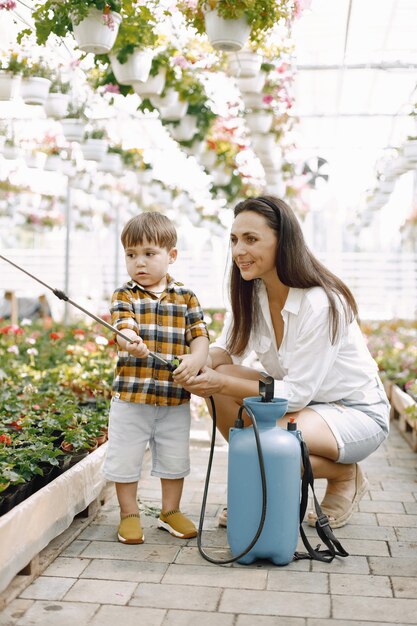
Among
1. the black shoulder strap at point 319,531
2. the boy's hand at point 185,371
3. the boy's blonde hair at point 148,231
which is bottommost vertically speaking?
the black shoulder strap at point 319,531

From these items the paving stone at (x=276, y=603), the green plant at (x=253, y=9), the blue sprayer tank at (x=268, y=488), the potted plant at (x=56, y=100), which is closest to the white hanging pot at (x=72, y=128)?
the potted plant at (x=56, y=100)

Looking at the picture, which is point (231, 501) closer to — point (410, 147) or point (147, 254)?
point (147, 254)

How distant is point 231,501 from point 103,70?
3961mm

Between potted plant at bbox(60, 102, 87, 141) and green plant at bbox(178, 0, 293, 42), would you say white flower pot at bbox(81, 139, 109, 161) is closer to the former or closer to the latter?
potted plant at bbox(60, 102, 87, 141)

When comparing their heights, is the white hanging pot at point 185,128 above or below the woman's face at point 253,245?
above

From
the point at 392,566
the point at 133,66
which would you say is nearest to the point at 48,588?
the point at 392,566

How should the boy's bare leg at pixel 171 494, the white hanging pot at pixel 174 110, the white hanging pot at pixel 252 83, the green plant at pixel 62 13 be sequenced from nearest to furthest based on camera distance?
the boy's bare leg at pixel 171 494
the green plant at pixel 62 13
the white hanging pot at pixel 252 83
the white hanging pot at pixel 174 110

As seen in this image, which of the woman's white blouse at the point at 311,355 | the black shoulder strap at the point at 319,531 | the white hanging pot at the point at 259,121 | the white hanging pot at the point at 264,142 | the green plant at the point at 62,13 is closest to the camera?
the black shoulder strap at the point at 319,531

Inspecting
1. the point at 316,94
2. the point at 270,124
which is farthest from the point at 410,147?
the point at 316,94

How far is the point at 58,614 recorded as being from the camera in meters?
2.32

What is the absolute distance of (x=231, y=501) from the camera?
8.83 feet

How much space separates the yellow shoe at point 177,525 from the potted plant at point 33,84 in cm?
321

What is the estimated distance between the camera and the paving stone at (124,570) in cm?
262

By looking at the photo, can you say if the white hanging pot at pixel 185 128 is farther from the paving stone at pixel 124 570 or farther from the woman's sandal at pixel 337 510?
the paving stone at pixel 124 570
